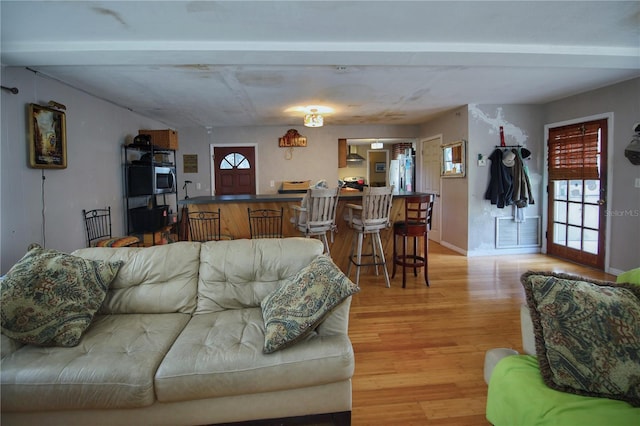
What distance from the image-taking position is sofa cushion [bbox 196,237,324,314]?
2141mm

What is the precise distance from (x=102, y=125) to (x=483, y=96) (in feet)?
17.3

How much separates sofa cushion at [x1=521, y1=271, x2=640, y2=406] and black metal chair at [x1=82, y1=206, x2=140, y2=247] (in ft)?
13.3

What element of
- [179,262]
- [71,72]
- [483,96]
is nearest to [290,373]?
[179,262]

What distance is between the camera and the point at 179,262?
2184 mm

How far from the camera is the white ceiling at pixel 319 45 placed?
2412mm

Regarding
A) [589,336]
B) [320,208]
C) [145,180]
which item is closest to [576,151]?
[320,208]

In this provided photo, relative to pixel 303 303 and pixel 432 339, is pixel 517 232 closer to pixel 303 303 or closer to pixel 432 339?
pixel 432 339

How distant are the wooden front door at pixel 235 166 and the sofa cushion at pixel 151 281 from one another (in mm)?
4978

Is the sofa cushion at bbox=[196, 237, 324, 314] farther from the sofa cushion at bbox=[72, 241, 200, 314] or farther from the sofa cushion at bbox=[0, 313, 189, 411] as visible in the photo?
the sofa cushion at bbox=[0, 313, 189, 411]

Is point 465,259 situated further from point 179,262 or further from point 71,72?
point 71,72

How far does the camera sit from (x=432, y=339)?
107 inches

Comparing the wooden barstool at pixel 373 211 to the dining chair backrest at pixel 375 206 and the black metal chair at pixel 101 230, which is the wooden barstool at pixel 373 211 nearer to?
the dining chair backrest at pixel 375 206

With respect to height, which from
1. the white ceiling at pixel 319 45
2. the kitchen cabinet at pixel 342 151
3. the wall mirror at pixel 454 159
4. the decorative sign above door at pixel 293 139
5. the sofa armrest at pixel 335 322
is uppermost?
the white ceiling at pixel 319 45

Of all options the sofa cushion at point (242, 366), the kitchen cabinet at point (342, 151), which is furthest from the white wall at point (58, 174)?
the kitchen cabinet at point (342, 151)
